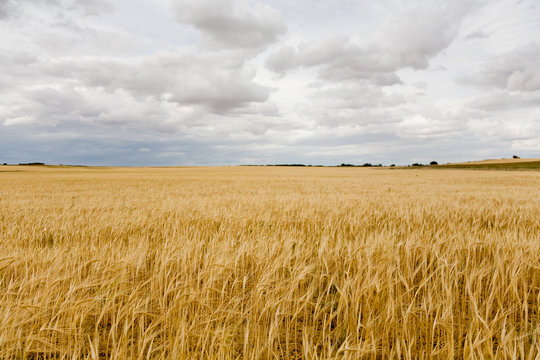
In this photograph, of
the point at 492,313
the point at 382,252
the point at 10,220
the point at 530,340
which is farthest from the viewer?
the point at 10,220

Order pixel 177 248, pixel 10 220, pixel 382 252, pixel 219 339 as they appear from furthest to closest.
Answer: pixel 10 220 → pixel 177 248 → pixel 382 252 → pixel 219 339

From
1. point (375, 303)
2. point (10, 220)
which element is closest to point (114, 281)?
point (375, 303)

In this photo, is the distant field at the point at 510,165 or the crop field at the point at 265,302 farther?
the distant field at the point at 510,165

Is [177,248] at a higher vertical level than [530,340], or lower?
higher

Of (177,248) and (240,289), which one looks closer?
(240,289)

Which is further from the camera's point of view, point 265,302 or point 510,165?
point 510,165

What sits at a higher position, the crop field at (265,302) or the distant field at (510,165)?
the distant field at (510,165)

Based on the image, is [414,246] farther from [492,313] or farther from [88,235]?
[88,235]

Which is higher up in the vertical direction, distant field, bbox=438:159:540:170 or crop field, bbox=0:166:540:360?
distant field, bbox=438:159:540:170

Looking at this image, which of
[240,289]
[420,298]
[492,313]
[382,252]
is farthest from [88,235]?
[492,313]

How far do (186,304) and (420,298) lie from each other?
66.4 inches

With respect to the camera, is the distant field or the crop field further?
the distant field

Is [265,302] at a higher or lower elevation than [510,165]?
lower

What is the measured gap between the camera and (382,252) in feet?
9.24
